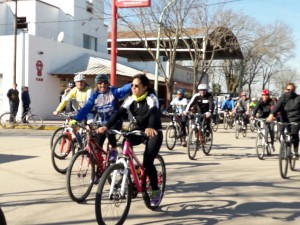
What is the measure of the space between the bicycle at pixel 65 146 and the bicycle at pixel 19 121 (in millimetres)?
10521

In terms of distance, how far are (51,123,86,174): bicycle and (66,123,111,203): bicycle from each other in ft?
5.91

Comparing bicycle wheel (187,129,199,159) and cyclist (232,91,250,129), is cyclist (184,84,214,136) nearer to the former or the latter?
bicycle wheel (187,129,199,159)

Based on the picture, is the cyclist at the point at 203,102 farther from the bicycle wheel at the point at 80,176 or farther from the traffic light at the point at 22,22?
the traffic light at the point at 22,22

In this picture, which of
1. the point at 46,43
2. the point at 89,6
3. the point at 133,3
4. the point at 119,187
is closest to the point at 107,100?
the point at 119,187

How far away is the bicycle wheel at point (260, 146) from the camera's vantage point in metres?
10.7

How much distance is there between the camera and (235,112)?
19.5 meters

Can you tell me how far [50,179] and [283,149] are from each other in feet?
14.1

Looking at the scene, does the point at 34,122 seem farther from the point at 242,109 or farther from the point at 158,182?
the point at 158,182

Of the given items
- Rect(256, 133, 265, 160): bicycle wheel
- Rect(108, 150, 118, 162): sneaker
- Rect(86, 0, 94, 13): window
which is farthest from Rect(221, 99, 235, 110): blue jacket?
Rect(108, 150, 118, 162): sneaker

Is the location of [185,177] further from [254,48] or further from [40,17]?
[254,48]

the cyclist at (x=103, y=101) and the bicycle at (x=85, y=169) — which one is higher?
the cyclist at (x=103, y=101)

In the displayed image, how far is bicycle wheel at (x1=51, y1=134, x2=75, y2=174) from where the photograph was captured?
26.4 ft

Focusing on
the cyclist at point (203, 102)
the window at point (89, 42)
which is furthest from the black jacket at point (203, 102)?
the window at point (89, 42)

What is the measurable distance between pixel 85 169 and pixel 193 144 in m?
4.79
